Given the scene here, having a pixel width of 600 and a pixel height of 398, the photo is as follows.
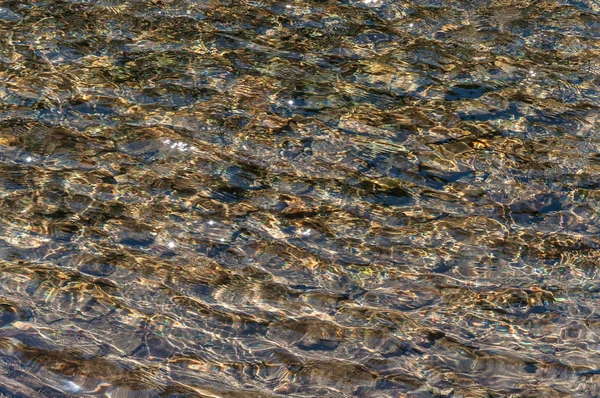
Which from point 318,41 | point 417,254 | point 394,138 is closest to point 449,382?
point 417,254

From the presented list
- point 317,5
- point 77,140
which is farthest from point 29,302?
point 317,5

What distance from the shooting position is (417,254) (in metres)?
4.63

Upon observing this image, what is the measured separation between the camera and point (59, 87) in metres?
5.82

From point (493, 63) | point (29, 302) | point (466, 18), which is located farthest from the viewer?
point (466, 18)

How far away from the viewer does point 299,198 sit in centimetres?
501

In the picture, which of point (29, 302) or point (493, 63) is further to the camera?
point (493, 63)

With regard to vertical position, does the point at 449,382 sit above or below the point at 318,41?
below

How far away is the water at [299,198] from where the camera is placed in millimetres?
3996

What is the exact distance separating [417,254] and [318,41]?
8.28 feet

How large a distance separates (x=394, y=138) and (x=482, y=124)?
0.66m

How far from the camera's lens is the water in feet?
13.1

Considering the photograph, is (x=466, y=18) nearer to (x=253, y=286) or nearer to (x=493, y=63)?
(x=493, y=63)

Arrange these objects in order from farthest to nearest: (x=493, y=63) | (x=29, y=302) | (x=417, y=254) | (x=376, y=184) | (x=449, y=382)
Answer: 1. (x=493, y=63)
2. (x=376, y=184)
3. (x=417, y=254)
4. (x=29, y=302)
5. (x=449, y=382)

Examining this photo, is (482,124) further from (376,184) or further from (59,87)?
(59,87)
